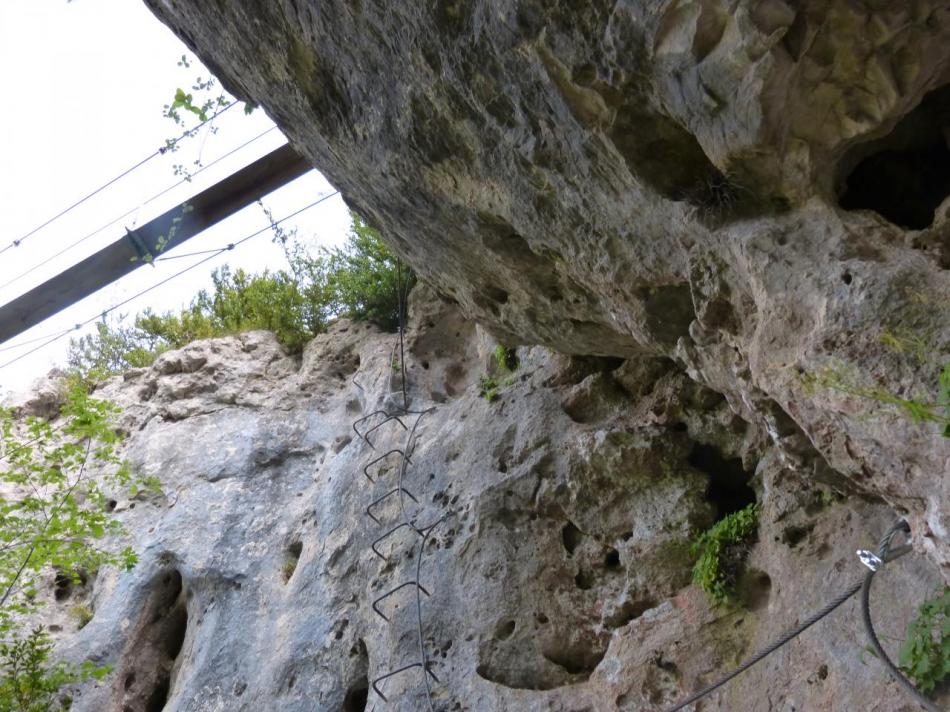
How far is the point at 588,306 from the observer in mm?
5410

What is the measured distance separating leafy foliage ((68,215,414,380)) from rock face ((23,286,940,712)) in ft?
1.38

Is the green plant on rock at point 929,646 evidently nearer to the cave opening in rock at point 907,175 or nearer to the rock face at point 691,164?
the rock face at point 691,164

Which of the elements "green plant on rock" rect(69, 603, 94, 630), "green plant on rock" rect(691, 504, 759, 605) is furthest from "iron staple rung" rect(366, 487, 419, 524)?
"green plant on rock" rect(69, 603, 94, 630)

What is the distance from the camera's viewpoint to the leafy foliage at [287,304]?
33.4ft

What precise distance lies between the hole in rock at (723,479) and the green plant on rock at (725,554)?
43 cm

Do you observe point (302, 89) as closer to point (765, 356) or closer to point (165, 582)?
point (765, 356)

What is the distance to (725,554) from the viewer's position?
16.5 ft

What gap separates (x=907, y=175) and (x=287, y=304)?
8.45 metres

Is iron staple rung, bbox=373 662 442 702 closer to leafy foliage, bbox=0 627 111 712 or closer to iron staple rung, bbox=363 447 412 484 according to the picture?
iron staple rung, bbox=363 447 412 484

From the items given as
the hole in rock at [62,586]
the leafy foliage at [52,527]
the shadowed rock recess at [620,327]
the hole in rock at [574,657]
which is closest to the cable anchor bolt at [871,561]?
the shadowed rock recess at [620,327]

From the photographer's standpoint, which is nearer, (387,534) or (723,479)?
(723,479)

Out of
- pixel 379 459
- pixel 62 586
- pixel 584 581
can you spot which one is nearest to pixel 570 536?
pixel 584 581

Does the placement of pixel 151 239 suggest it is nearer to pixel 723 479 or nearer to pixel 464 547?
pixel 464 547

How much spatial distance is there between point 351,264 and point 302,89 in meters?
5.68
